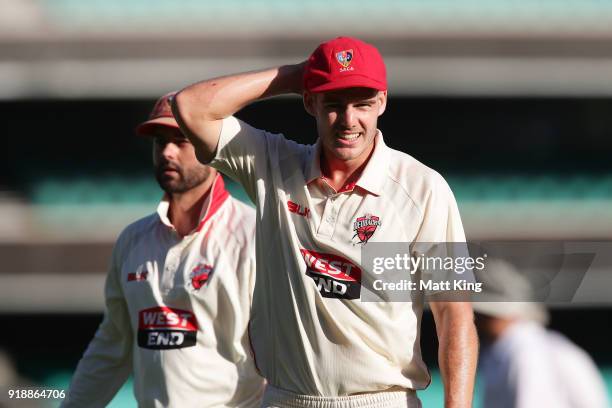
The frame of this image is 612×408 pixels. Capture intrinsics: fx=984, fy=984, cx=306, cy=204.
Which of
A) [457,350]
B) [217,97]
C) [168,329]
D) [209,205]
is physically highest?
[209,205]

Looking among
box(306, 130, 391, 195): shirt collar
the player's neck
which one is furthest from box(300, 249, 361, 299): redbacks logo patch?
the player's neck

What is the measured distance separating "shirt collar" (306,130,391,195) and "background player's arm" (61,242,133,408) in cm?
118

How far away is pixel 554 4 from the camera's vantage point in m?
9.95

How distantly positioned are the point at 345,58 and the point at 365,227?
1.41 feet

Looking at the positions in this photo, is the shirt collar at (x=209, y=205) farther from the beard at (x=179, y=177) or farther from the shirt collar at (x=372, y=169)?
the shirt collar at (x=372, y=169)

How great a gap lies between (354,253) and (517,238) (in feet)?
23.7

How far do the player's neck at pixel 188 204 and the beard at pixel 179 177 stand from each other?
0.02m

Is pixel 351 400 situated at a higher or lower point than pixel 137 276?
lower

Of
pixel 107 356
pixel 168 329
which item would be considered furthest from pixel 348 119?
pixel 107 356

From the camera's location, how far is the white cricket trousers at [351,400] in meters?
2.48

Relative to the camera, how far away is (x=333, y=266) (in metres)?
2.49

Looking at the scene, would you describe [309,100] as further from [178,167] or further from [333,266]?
[178,167]

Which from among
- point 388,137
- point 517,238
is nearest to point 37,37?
point 388,137

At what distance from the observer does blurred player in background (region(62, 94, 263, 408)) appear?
3.25m
